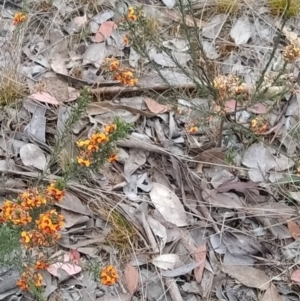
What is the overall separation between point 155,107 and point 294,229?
584mm

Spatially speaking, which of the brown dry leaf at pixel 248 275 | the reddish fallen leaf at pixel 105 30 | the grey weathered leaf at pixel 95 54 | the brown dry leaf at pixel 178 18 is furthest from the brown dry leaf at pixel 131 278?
the brown dry leaf at pixel 178 18

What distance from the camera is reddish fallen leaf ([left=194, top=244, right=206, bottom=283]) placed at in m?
1.88

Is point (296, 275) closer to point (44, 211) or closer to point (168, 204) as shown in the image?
point (168, 204)

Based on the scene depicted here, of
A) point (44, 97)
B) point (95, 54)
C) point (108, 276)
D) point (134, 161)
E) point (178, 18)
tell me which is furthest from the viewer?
point (178, 18)

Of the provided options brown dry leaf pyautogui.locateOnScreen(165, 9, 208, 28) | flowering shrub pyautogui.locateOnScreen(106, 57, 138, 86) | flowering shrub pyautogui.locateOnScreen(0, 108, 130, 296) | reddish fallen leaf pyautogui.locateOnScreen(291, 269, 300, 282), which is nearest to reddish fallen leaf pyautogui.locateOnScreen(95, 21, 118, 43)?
brown dry leaf pyautogui.locateOnScreen(165, 9, 208, 28)

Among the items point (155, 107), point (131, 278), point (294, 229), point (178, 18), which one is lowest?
point (131, 278)

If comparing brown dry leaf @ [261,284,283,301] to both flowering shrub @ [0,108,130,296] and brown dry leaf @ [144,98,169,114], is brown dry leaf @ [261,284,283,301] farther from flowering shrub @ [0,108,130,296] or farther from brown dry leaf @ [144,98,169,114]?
brown dry leaf @ [144,98,169,114]

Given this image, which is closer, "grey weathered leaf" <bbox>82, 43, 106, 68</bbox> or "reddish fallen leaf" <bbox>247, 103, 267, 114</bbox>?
"reddish fallen leaf" <bbox>247, 103, 267, 114</bbox>

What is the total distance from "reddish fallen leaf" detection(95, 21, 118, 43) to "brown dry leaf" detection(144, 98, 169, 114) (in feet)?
1.13

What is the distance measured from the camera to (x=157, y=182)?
2.05 m

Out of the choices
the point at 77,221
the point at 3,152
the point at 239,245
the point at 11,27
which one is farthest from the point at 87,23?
the point at 239,245

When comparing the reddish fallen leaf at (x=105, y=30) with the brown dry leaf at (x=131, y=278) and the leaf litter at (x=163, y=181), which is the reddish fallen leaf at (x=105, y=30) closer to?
the leaf litter at (x=163, y=181)

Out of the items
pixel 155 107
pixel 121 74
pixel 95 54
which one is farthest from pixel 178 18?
pixel 121 74

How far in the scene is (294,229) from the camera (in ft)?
6.46
